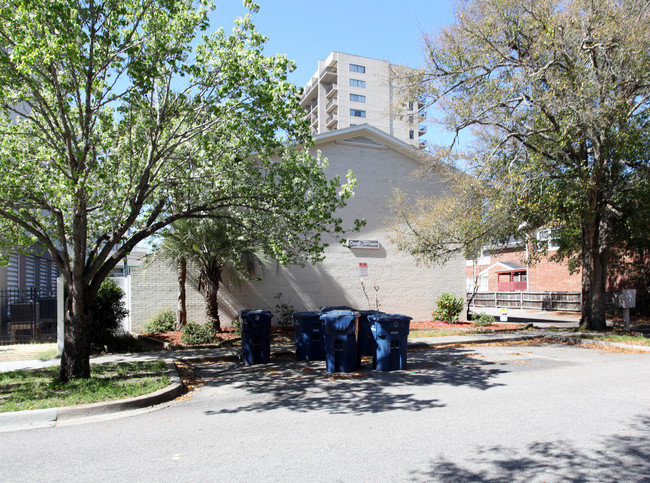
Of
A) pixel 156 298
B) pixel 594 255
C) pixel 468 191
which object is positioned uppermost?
pixel 468 191

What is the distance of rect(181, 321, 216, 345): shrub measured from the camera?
13367 millimetres

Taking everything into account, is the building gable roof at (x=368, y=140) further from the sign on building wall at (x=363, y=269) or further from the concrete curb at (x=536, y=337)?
the concrete curb at (x=536, y=337)

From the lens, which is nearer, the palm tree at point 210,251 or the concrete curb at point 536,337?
the concrete curb at point 536,337

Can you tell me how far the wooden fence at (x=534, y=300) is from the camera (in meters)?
29.1

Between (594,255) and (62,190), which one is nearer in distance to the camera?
(62,190)

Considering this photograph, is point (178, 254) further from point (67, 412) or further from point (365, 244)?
point (67, 412)

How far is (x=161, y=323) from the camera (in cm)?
1552

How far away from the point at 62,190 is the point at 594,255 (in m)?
15.6

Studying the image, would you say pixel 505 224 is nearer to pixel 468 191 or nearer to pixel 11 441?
pixel 468 191

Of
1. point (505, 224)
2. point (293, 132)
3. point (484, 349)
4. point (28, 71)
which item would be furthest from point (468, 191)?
point (28, 71)

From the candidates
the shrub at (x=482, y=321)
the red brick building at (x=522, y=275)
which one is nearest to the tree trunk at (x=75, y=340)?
the shrub at (x=482, y=321)

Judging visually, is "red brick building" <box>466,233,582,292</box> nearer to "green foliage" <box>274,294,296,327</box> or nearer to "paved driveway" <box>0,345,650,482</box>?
"green foliage" <box>274,294,296,327</box>

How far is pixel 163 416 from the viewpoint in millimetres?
6855

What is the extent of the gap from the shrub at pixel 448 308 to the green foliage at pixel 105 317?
465 inches
